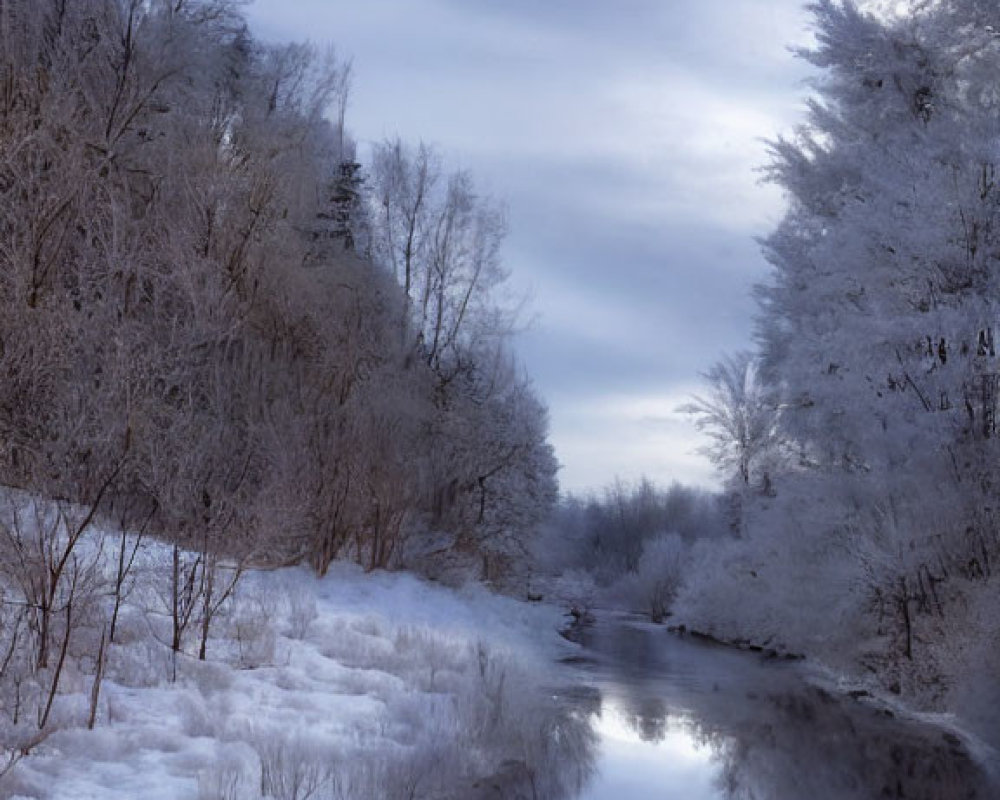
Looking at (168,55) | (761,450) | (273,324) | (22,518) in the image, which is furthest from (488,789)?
(761,450)

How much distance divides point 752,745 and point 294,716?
5478 millimetres

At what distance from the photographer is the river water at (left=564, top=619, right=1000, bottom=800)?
30.1 ft

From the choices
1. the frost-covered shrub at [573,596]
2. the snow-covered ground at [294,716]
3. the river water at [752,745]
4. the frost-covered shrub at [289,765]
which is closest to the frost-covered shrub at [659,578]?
the frost-covered shrub at [573,596]

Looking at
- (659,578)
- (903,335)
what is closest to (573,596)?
(659,578)

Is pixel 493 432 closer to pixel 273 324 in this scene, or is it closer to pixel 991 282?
pixel 273 324

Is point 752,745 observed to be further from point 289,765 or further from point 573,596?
point 573,596

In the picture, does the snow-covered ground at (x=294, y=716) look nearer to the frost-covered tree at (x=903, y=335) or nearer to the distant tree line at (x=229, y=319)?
the distant tree line at (x=229, y=319)

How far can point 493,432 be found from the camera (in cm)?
2966

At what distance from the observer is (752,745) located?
450 inches

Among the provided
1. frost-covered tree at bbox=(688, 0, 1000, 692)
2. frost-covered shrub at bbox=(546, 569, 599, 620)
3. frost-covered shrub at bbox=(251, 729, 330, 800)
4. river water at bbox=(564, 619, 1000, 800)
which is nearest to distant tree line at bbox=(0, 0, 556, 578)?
frost-covered shrub at bbox=(251, 729, 330, 800)

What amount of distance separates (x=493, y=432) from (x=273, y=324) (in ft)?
32.7

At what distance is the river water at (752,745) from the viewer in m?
9.16

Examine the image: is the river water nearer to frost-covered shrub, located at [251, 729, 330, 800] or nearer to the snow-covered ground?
the snow-covered ground

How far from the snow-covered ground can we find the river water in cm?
66
